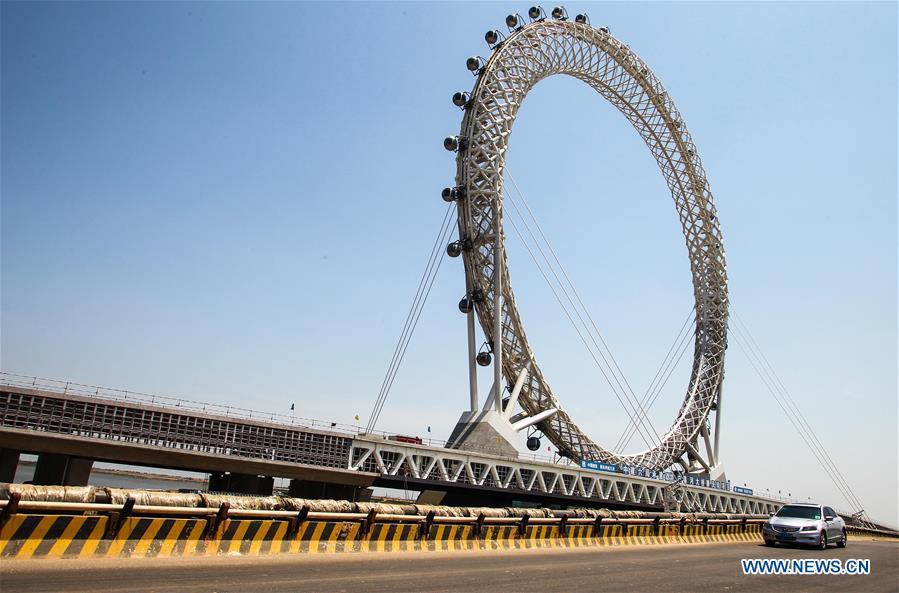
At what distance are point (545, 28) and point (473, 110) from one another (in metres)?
11.7

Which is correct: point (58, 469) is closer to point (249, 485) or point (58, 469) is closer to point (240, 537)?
point (249, 485)

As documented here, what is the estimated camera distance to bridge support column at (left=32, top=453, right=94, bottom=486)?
117 ft

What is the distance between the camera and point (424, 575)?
12.0 metres

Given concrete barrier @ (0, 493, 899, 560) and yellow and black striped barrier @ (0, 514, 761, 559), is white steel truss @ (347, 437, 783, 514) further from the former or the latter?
yellow and black striped barrier @ (0, 514, 761, 559)

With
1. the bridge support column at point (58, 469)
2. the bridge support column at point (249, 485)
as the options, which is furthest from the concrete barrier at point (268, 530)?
the bridge support column at point (249, 485)

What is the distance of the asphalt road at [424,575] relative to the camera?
9664mm

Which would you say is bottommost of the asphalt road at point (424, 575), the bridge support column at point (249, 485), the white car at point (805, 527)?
the bridge support column at point (249, 485)

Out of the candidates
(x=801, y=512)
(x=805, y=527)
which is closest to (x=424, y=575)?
(x=805, y=527)

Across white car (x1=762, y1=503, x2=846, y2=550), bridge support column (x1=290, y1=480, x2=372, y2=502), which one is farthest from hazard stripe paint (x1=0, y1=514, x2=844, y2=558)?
bridge support column (x1=290, y1=480, x2=372, y2=502)

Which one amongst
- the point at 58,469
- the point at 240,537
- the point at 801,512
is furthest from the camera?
the point at 58,469

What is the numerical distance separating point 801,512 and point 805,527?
1325mm

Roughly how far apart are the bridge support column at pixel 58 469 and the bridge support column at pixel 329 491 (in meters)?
13.5

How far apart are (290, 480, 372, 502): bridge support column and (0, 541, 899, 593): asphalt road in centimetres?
2748

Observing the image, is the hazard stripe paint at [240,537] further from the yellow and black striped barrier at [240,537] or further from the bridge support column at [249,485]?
the bridge support column at [249,485]
